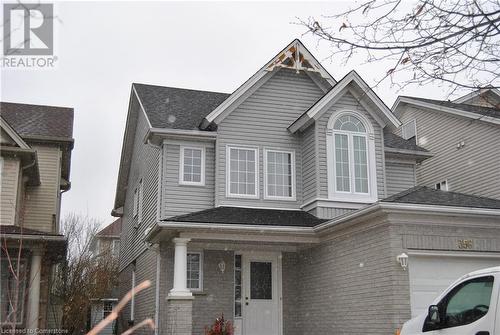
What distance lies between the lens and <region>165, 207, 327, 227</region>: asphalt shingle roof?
541 inches

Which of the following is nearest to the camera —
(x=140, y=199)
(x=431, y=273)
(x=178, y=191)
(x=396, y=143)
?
(x=431, y=273)

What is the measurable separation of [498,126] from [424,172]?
427cm

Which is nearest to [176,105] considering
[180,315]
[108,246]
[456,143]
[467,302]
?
[180,315]

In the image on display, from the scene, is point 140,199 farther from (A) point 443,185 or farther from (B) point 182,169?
(A) point 443,185

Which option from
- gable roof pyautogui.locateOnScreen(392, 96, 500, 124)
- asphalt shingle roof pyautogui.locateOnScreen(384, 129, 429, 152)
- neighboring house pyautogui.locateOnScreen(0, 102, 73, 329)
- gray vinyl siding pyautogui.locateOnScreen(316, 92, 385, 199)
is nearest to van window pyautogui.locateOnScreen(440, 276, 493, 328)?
gray vinyl siding pyautogui.locateOnScreen(316, 92, 385, 199)

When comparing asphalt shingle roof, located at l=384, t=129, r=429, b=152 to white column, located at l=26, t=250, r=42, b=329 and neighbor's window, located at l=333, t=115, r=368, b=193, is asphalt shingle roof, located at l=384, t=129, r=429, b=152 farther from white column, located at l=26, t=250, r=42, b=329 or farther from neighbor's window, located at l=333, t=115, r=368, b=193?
white column, located at l=26, t=250, r=42, b=329

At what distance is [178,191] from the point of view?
1551cm

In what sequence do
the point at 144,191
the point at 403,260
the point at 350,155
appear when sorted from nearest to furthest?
1. the point at 403,260
2. the point at 350,155
3. the point at 144,191

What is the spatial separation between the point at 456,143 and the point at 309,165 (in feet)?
24.7

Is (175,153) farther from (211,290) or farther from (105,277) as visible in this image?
(105,277)

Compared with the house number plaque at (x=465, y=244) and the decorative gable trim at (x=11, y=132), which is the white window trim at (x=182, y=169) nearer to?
→ the decorative gable trim at (x=11, y=132)

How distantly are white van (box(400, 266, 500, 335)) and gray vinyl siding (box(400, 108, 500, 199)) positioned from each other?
12672 mm

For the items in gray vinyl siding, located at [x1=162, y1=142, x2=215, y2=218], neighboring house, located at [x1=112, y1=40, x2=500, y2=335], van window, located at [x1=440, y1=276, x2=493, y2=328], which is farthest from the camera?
gray vinyl siding, located at [x1=162, y1=142, x2=215, y2=218]

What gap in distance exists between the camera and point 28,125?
70.0ft
